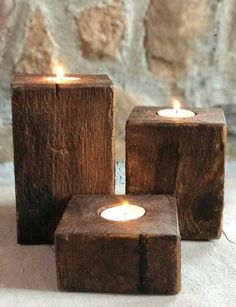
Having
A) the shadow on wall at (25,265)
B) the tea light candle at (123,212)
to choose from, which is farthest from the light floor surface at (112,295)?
the tea light candle at (123,212)

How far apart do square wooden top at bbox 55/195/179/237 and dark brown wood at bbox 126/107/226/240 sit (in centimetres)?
5

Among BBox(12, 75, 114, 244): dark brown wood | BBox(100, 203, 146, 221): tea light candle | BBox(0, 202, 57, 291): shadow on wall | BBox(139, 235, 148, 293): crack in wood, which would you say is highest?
BBox(12, 75, 114, 244): dark brown wood

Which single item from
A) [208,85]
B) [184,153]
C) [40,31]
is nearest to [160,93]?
[208,85]

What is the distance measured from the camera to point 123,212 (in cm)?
88

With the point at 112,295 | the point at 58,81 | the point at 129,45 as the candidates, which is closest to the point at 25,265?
the point at 112,295

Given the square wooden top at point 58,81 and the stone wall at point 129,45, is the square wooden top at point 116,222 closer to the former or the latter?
the square wooden top at point 58,81

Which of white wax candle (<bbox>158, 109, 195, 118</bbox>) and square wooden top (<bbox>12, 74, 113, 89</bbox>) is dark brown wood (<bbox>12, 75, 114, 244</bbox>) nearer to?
square wooden top (<bbox>12, 74, 113, 89</bbox>)

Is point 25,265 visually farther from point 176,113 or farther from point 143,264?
point 176,113

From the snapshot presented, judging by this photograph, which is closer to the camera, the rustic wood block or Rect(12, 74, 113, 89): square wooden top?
the rustic wood block

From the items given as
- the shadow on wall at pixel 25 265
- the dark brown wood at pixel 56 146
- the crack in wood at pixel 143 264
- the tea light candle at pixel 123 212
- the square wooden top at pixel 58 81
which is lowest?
the shadow on wall at pixel 25 265

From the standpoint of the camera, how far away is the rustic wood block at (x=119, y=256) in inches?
31.4

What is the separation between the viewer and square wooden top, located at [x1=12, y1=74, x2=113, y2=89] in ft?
3.05

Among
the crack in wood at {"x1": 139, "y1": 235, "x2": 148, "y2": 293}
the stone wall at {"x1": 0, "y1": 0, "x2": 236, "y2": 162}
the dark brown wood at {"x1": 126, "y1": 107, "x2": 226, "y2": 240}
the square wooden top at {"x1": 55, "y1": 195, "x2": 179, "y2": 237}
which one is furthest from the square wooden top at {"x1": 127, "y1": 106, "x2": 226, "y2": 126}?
the stone wall at {"x1": 0, "y1": 0, "x2": 236, "y2": 162}

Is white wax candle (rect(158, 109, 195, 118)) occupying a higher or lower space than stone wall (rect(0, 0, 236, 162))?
lower
